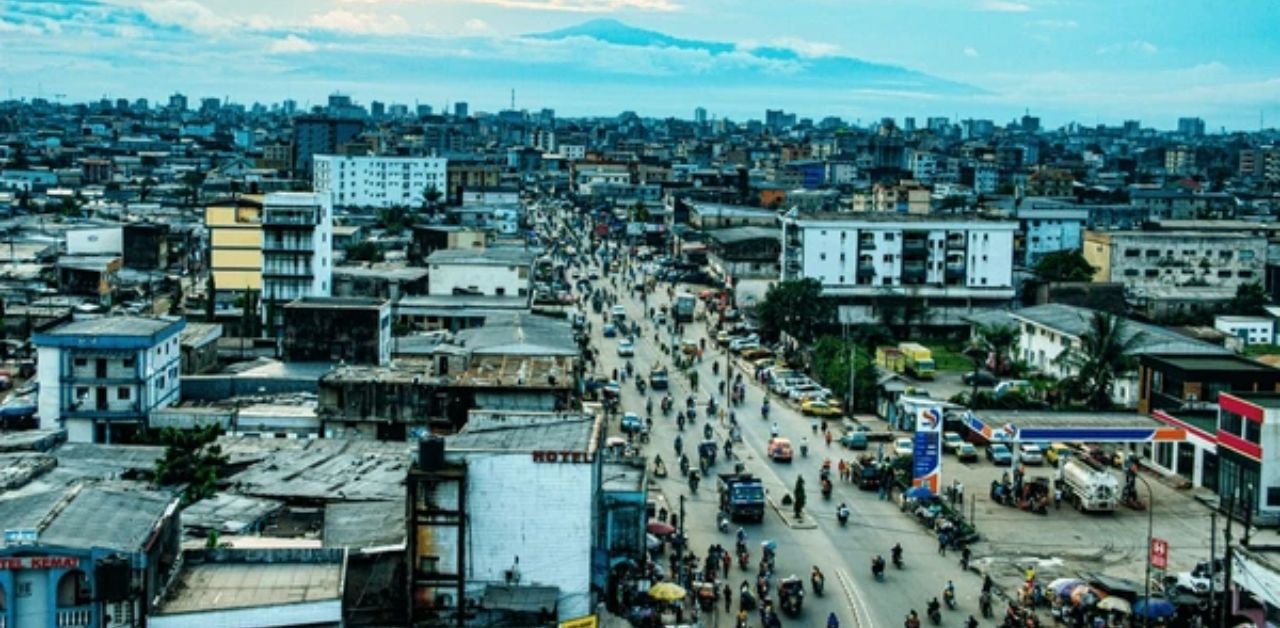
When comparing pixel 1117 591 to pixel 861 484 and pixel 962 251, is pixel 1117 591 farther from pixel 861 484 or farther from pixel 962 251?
pixel 962 251

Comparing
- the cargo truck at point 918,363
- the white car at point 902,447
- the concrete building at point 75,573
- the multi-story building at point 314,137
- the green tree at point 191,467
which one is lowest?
the white car at point 902,447

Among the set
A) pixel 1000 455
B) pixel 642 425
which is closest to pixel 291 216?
pixel 642 425

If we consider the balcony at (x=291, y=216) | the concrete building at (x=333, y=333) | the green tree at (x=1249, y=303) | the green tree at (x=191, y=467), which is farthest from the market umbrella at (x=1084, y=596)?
the green tree at (x=1249, y=303)

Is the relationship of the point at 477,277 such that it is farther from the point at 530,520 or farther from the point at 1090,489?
the point at 530,520

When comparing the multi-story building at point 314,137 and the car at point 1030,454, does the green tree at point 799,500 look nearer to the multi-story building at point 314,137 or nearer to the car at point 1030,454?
the car at point 1030,454

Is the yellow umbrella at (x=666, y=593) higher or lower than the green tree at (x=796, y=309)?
lower

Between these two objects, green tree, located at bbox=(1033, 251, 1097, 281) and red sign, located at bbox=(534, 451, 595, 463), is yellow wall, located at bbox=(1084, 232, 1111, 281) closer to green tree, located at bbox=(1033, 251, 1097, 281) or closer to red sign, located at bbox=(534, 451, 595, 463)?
green tree, located at bbox=(1033, 251, 1097, 281)

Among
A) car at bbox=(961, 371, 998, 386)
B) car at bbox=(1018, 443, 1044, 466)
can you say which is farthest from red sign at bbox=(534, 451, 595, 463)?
car at bbox=(961, 371, 998, 386)
